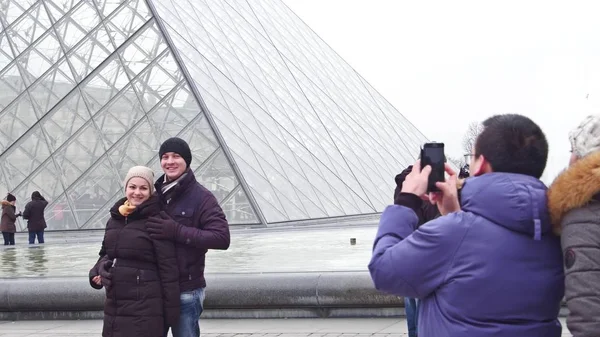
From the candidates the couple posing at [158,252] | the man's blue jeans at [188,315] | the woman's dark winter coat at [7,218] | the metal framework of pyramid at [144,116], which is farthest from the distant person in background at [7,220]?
the man's blue jeans at [188,315]

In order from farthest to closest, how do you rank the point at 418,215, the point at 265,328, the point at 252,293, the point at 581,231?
1. the point at 252,293
2. the point at 265,328
3. the point at 418,215
4. the point at 581,231

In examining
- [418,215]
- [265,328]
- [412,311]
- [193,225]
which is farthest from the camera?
[265,328]

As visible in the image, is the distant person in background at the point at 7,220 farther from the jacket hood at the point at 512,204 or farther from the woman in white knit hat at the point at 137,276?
the jacket hood at the point at 512,204

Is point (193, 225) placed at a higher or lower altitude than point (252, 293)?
higher

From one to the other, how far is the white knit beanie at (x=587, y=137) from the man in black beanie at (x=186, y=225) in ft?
8.00

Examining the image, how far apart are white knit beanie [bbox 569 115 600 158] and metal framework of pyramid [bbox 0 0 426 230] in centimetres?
1800

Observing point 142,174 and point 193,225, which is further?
point 193,225

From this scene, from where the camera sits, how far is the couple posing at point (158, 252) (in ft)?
14.9

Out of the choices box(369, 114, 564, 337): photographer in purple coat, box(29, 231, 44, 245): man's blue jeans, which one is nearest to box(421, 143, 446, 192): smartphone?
box(369, 114, 564, 337): photographer in purple coat

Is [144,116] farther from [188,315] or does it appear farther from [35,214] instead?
[188,315]

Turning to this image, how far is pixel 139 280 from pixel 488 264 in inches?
94.5

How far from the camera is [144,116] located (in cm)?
2250

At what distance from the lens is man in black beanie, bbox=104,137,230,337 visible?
183 inches

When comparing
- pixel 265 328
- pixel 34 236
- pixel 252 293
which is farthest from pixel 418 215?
pixel 34 236
